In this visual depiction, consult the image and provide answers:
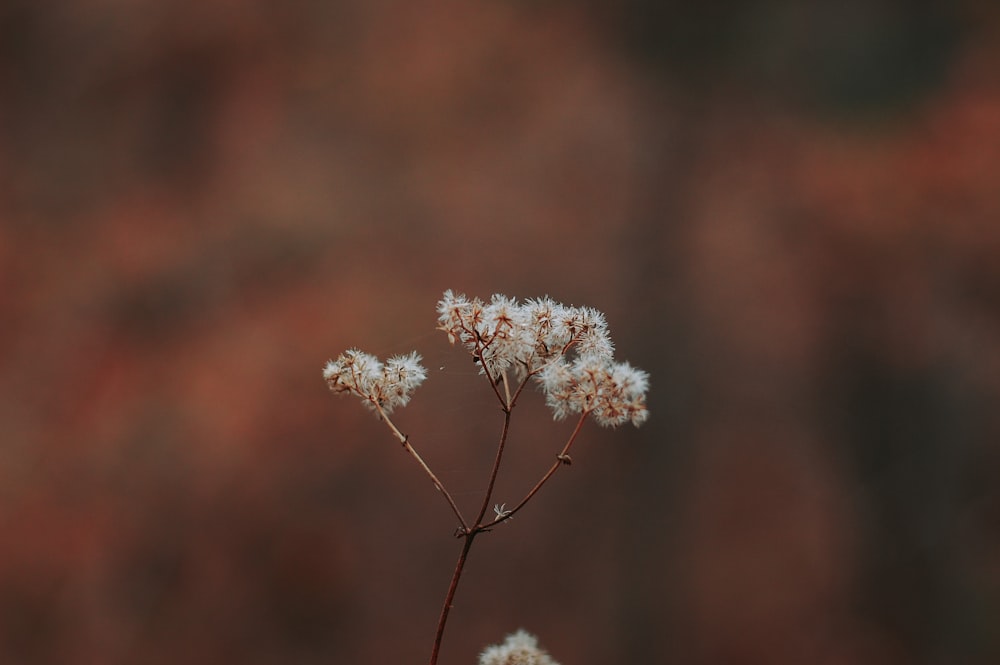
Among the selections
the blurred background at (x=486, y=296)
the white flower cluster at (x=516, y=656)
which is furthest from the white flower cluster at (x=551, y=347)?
the blurred background at (x=486, y=296)

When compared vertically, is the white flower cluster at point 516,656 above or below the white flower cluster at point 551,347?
below

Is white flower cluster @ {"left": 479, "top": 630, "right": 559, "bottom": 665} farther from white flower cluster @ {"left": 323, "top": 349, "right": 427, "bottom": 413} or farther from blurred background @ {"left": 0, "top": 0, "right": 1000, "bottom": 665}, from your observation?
blurred background @ {"left": 0, "top": 0, "right": 1000, "bottom": 665}

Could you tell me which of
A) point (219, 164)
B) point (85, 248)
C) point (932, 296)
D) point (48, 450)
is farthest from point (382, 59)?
point (932, 296)

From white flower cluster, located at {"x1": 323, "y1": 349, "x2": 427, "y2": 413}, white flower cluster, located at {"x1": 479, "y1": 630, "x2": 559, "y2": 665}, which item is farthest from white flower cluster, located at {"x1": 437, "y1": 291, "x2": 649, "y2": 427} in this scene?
white flower cluster, located at {"x1": 479, "y1": 630, "x2": 559, "y2": 665}

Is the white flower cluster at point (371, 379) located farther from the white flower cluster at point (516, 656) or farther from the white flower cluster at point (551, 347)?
the white flower cluster at point (516, 656)

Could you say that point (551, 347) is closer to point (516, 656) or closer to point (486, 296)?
point (516, 656)
